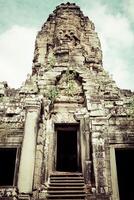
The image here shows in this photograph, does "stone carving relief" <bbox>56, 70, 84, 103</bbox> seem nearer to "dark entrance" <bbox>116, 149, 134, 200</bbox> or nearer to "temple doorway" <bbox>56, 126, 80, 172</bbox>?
"temple doorway" <bbox>56, 126, 80, 172</bbox>

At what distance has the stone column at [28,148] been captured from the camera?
23.4 ft

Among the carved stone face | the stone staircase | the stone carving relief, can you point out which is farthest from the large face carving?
the stone staircase

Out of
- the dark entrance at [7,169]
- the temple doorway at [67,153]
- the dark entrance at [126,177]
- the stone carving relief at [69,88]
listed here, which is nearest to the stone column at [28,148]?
the stone carving relief at [69,88]

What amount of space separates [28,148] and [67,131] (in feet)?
6.41

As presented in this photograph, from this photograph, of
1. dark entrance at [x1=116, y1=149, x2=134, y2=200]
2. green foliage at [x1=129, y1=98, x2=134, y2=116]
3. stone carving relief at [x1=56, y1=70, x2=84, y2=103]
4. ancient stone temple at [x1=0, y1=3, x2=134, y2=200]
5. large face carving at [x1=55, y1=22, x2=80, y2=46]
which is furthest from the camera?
large face carving at [x1=55, y1=22, x2=80, y2=46]

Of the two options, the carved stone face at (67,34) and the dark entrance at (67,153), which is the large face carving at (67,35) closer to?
the carved stone face at (67,34)

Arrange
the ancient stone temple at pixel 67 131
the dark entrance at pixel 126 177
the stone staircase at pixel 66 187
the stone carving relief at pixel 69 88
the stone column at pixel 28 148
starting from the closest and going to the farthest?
the stone column at pixel 28 148 < the stone staircase at pixel 66 187 < the ancient stone temple at pixel 67 131 < the stone carving relief at pixel 69 88 < the dark entrance at pixel 126 177

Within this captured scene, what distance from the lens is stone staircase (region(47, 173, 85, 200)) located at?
7.25 m

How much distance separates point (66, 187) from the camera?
7.42m

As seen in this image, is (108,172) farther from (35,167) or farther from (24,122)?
(24,122)

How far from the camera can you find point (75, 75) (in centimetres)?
991

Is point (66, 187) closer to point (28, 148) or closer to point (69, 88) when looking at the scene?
point (28, 148)

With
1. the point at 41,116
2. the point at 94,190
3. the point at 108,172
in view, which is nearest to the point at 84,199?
the point at 94,190

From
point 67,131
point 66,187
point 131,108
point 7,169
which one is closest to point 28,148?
point 66,187
